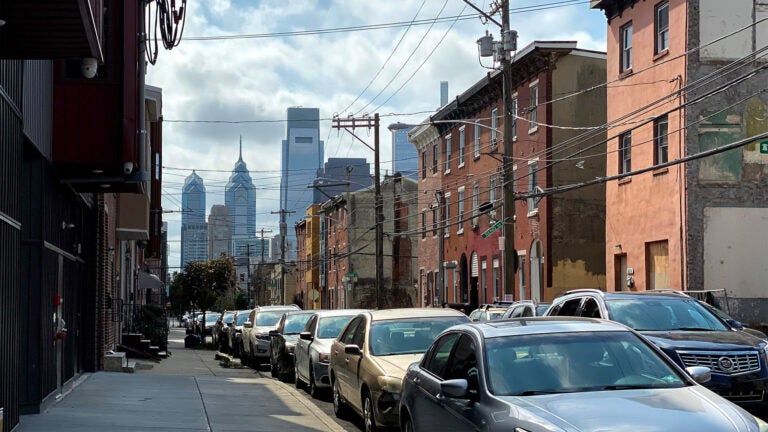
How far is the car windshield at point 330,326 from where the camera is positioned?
19.5 metres

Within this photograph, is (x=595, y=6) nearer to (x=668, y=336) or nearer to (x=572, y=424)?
(x=668, y=336)

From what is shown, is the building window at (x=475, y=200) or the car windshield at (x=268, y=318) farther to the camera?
the building window at (x=475, y=200)

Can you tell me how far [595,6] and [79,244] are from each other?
19.9 m

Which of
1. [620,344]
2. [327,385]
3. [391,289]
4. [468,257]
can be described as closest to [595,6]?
[468,257]

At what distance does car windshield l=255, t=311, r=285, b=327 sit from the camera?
96.7 feet

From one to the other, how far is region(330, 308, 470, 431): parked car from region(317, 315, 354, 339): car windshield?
3861 millimetres

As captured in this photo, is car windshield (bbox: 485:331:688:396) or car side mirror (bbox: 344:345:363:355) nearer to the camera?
car windshield (bbox: 485:331:688:396)

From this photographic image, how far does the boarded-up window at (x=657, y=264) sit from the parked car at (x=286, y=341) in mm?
10966

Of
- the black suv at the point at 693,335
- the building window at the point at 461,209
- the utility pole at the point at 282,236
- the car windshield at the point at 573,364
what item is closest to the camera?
the car windshield at the point at 573,364

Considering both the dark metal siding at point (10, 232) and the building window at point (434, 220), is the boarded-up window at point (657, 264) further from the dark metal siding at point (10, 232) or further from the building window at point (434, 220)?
the building window at point (434, 220)

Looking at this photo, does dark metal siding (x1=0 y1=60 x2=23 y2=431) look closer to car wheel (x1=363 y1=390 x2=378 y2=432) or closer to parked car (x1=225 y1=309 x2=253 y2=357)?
car wheel (x1=363 y1=390 x2=378 y2=432)

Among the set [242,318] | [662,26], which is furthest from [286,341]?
[662,26]

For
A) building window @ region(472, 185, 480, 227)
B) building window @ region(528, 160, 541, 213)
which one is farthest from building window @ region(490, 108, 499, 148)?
building window @ region(528, 160, 541, 213)

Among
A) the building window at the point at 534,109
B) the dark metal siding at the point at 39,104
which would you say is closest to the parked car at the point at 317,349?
the dark metal siding at the point at 39,104
